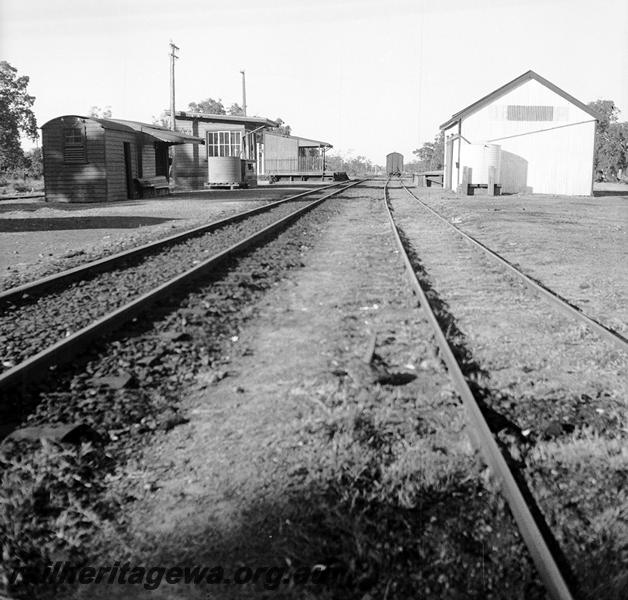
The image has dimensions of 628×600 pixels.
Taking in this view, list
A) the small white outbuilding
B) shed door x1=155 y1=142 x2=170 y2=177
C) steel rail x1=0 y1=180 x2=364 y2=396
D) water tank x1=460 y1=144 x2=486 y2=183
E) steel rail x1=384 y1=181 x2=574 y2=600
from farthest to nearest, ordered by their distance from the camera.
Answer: the small white outbuilding < water tank x1=460 y1=144 x2=486 y2=183 < shed door x1=155 y1=142 x2=170 y2=177 < steel rail x1=0 y1=180 x2=364 y2=396 < steel rail x1=384 y1=181 x2=574 y2=600

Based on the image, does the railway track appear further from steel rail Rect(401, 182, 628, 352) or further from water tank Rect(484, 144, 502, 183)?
water tank Rect(484, 144, 502, 183)

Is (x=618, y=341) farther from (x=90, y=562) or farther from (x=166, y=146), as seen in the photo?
(x=166, y=146)

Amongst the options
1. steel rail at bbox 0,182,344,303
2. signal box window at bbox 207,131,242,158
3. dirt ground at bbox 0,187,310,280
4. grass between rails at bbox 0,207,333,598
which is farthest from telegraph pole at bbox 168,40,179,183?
grass between rails at bbox 0,207,333,598

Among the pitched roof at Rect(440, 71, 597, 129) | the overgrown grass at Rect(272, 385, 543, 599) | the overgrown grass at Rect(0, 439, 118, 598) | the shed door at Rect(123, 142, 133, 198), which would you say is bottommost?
the overgrown grass at Rect(0, 439, 118, 598)

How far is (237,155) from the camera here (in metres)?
46.3

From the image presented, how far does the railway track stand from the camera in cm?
257

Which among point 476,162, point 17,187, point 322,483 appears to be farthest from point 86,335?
point 17,187

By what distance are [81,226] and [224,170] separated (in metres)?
21.4

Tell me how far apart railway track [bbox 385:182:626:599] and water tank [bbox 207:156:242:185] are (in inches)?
1113

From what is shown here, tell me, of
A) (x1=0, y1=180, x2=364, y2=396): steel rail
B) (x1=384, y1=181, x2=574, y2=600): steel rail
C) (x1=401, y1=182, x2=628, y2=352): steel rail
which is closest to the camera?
(x1=384, y1=181, x2=574, y2=600): steel rail

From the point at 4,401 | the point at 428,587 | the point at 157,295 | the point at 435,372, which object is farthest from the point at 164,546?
the point at 157,295

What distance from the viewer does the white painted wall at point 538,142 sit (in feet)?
110

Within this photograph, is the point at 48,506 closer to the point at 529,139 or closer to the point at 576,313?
the point at 576,313

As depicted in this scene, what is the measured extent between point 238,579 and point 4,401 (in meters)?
2.51
